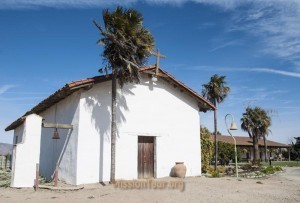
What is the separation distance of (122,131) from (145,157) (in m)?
2.10

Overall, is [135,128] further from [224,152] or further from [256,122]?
[256,122]

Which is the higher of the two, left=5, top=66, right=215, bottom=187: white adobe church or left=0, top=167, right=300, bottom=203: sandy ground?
left=5, top=66, right=215, bottom=187: white adobe church

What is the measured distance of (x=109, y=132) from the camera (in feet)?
51.6

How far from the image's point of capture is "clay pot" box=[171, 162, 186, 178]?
1741 cm

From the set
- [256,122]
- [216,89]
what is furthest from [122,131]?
[256,122]

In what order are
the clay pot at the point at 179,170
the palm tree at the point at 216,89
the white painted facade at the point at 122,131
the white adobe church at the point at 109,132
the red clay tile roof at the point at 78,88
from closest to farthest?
the white adobe church at the point at 109,132 < the red clay tile roof at the point at 78,88 < the white painted facade at the point at 122,131 < the clay pot at the point at 179,170 < the palm tree at the point at 216,89

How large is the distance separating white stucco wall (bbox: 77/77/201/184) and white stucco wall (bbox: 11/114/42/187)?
6.40 ft

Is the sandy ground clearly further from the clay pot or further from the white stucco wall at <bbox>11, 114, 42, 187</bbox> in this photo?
the clay pot

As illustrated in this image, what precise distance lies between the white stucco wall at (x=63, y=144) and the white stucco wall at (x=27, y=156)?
1738 millimetres

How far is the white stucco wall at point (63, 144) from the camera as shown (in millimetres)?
14875

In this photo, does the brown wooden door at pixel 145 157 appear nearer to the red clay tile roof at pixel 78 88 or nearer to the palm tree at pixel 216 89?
the red clay tile roof at pixel 78 88

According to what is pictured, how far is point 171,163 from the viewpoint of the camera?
1794cm

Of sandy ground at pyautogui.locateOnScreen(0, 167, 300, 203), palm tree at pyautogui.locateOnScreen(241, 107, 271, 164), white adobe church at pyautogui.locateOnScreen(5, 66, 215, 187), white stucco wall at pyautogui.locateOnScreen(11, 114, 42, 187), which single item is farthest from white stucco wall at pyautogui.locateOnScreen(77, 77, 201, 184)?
palm tree at pyautogui.locateOnScreen(241, 107, 271, 164)

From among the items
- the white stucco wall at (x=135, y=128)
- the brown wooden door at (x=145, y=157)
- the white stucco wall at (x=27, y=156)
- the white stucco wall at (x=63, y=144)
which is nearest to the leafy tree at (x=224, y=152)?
the white stucco wall at (x=135, y=128)
